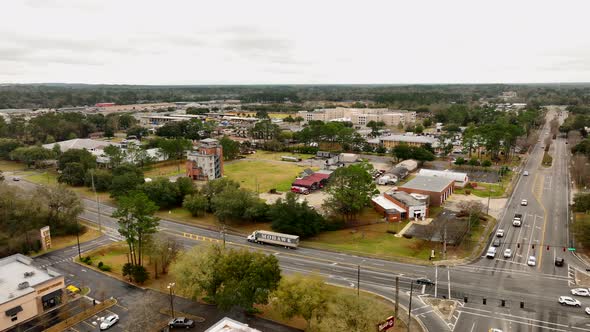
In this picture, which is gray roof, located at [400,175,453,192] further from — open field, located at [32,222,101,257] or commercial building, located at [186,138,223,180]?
open field, located at [32,222,101,257]

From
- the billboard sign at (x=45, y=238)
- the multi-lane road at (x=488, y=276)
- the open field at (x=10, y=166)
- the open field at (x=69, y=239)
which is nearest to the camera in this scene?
the multi-lane road at (x=488, y=276)

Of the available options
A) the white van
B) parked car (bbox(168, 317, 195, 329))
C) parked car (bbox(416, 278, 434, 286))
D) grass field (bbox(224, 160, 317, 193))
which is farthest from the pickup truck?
parked car (bbox(168, 317, 195, 329))

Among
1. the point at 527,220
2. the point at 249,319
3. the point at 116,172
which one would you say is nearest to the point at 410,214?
the point at 527,220

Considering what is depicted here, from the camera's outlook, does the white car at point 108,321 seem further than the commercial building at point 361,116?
No

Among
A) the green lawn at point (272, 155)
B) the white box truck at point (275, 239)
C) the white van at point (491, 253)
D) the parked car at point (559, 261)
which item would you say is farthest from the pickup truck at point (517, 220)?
the green lawn at point (272, 155)

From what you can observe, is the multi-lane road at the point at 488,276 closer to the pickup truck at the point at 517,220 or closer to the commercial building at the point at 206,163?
the pickup truck at the point at 517,220

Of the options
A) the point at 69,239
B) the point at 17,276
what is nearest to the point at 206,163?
the point at 69,239

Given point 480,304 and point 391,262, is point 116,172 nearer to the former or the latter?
point 391,262
